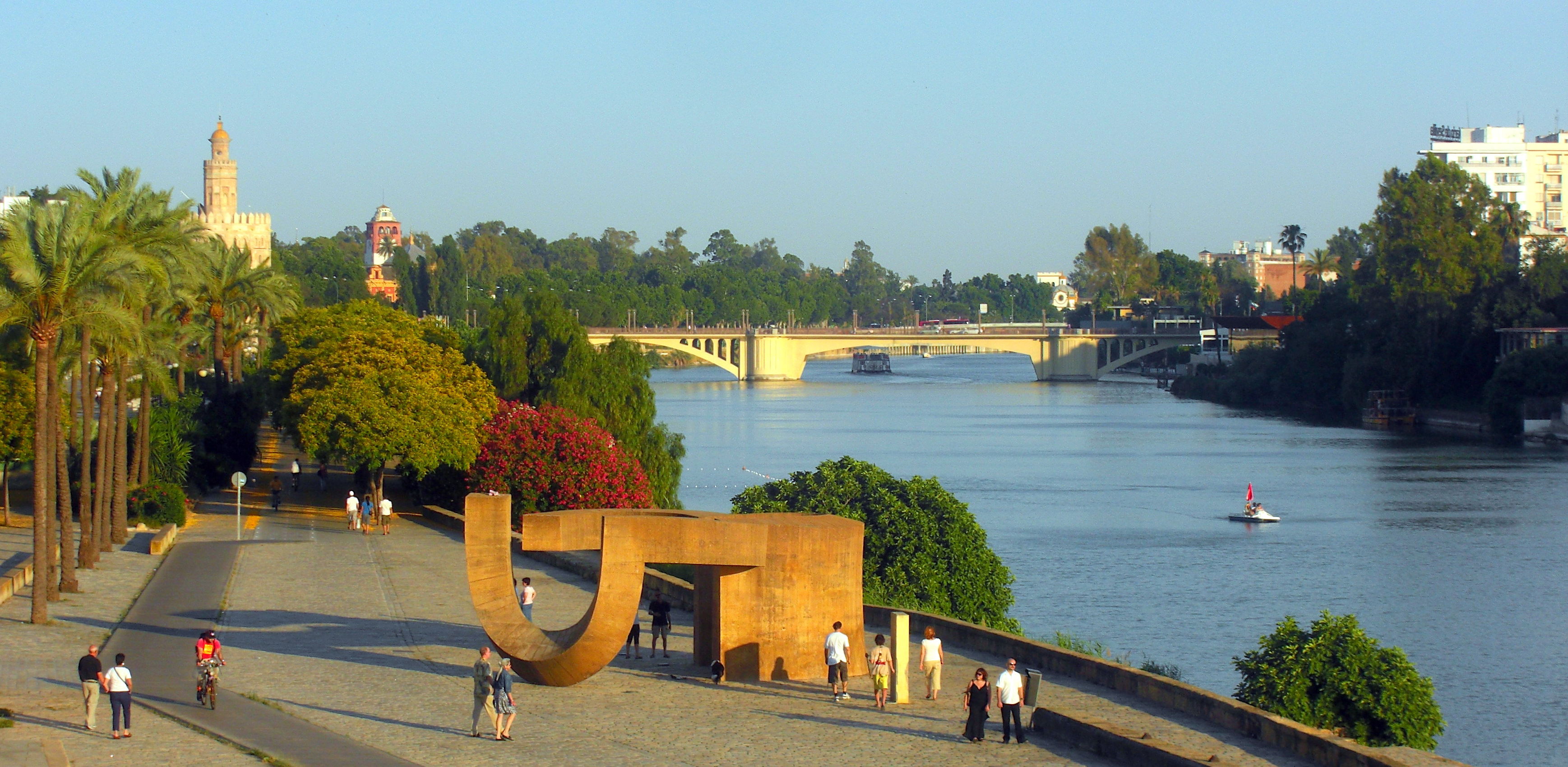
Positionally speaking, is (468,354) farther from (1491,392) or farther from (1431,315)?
(1431,315)

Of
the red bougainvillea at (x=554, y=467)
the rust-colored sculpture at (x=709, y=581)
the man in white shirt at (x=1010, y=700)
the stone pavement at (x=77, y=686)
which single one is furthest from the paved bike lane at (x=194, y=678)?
the red bougainvillea at (x=554, y=467)

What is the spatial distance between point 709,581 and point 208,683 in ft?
19.7

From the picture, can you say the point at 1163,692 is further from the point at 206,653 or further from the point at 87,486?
the point at 87,486

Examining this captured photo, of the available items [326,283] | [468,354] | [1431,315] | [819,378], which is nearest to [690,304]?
[819,378]

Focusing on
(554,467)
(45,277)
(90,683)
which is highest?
(45,277)

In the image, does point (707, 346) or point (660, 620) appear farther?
point (707, 346)

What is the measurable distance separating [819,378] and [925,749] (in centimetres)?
15042

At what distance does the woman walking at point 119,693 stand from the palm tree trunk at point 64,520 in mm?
11320

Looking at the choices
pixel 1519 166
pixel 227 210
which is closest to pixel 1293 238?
pixel 1519 166

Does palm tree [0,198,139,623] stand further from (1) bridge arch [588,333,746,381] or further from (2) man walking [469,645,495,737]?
(1) bridge arch [588,333,746,381]

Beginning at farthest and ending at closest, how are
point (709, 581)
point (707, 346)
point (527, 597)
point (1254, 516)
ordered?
point (707, 346)
point (1254, 516)
point (527, 597)
point (709, 581)

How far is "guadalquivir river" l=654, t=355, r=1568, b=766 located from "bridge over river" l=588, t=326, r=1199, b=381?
3686 centimetres

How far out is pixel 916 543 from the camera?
3058 cm

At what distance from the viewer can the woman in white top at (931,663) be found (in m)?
18.8
